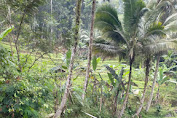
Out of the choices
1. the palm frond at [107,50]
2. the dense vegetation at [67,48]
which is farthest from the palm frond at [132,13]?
the palm frond at [107,50]

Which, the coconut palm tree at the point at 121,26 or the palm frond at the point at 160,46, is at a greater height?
the coconut palm tree at the point at 121,26

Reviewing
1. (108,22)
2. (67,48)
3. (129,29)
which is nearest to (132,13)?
(129,29)

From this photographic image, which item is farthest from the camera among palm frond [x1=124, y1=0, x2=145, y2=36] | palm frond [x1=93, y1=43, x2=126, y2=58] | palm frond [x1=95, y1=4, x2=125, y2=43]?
palm frond [x1=93, y1=43, x2=126, y2=58]

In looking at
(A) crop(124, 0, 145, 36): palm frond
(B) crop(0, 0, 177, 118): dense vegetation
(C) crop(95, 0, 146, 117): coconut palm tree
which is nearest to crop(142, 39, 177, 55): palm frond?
(B) crop(0, 0, 177, 118): dense vegetation

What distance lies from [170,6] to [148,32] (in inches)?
105

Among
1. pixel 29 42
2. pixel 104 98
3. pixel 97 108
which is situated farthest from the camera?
pixel 104 98

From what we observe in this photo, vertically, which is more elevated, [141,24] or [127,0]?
[127,0]

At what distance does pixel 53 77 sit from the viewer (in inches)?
132

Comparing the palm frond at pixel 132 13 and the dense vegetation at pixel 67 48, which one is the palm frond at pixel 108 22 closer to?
the dense vegetation at pixel 67 48

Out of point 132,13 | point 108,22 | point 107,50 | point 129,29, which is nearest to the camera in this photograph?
point 132,13

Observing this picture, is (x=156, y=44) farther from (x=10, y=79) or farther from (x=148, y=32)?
(x=10, y=79)

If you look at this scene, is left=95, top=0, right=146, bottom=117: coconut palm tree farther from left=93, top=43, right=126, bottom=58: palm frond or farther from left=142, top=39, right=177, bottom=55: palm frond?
left=142, top=39, right=177, bottom=55: palm frond

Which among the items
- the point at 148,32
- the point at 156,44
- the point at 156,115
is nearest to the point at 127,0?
the point at 148,32

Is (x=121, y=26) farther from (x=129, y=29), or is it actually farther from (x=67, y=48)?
(x=67, y=48)
